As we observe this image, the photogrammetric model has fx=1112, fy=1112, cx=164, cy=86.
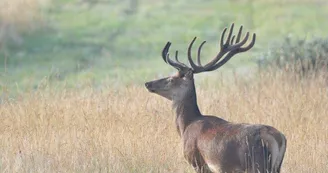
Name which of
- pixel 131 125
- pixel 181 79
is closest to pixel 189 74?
pixel 181 79

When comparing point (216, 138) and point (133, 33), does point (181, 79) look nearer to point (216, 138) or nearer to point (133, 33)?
point (216, 138)

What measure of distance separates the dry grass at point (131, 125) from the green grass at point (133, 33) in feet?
21.2

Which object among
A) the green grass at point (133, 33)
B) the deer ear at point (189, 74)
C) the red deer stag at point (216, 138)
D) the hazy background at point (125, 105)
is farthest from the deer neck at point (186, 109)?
the green grass at point (133, 33)

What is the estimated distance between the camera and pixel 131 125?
14648mm

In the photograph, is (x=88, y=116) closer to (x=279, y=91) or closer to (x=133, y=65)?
(x=279, y=91)

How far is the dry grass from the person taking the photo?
13.0 m

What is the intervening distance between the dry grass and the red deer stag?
712mm

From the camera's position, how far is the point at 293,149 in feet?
45.2

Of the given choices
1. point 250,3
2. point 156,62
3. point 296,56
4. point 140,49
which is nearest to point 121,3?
point 250,3

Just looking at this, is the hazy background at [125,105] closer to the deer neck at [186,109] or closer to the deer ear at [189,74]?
the deer neck at [186,109]

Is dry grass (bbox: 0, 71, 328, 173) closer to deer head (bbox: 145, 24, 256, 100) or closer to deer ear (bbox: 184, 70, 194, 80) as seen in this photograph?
deer head (bbox: 145, 24, 256, 100)

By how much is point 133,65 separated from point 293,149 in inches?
567

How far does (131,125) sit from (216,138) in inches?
126

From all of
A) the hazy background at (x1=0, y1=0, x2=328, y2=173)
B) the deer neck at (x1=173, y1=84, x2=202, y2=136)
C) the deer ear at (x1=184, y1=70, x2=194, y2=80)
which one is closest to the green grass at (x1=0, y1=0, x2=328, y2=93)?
the hazy background at (x1=0, y1=0, x2=328, y2=173)
